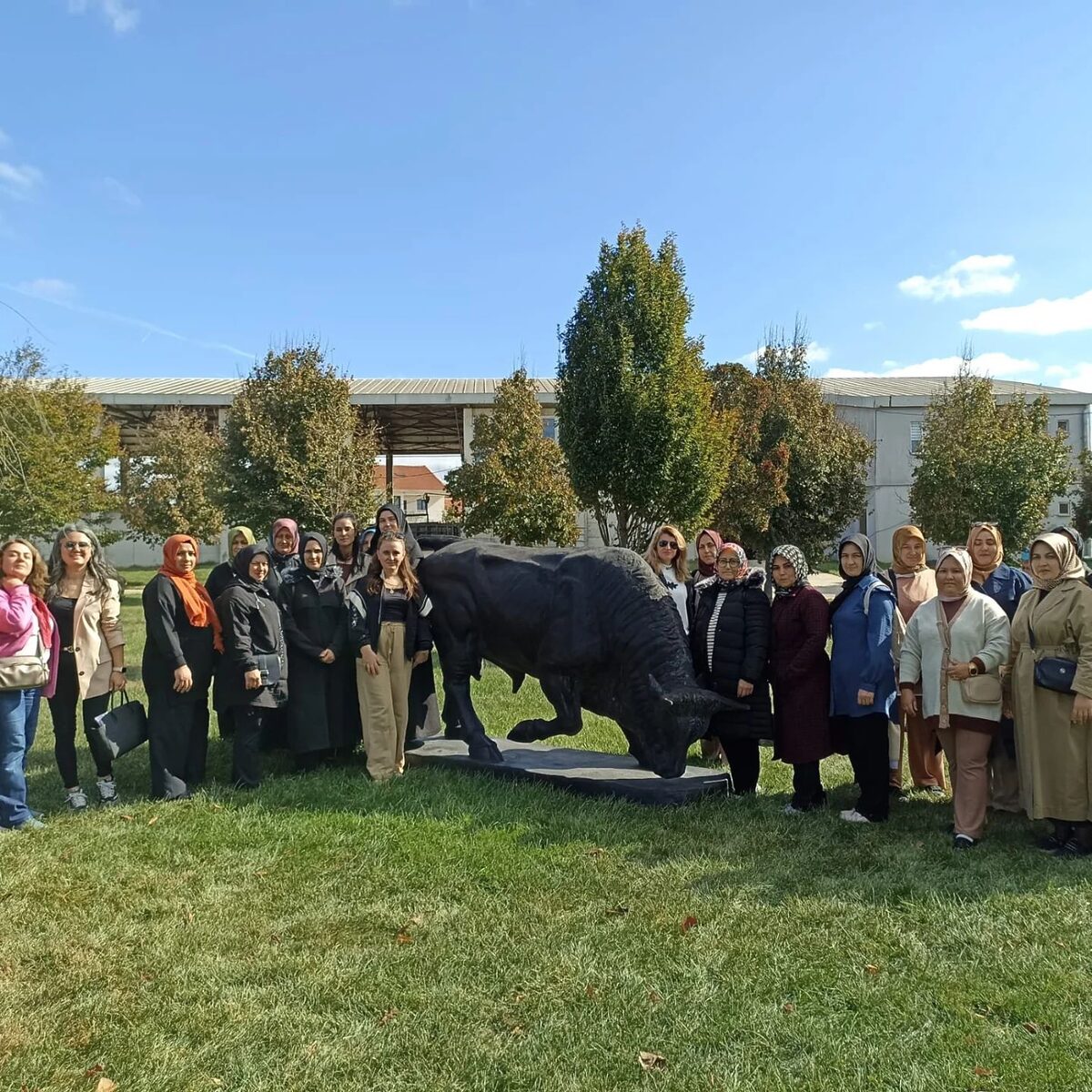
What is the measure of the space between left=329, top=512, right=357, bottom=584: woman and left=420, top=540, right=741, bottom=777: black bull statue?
65 centimetres

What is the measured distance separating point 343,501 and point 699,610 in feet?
35.9

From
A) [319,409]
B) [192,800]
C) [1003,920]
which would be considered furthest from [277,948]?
[319,409]

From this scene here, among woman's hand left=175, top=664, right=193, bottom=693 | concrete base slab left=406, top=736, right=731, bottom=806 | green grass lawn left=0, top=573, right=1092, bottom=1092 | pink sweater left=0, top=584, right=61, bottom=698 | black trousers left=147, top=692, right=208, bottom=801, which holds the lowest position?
green grass lawn left=0, top=573, right=1092, bottom=1092

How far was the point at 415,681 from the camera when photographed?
774cm

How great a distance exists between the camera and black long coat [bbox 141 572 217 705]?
21.0 feet

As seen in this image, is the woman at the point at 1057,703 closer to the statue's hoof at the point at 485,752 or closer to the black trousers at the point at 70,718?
the statue's hoof at the point at 485,752

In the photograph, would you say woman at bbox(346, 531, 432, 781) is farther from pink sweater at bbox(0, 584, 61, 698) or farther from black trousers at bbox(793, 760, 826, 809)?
black trousers at bbox(793, 760, 826, 809)

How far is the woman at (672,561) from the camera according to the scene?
741 centimetres

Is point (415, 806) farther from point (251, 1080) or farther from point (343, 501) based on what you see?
point (343, 501)

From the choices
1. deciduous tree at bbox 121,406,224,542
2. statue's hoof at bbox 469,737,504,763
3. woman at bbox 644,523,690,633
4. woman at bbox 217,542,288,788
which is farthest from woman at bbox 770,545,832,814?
deciduous tree at bbox 121,406,224,542

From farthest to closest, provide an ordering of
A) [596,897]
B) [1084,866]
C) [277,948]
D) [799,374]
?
[799,374] < [1084,866] < [596,897] < [277,948]

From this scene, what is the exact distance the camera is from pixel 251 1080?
3.15 metres

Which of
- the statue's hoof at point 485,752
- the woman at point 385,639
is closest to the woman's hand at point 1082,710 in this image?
the statue's hoof at point 485,752

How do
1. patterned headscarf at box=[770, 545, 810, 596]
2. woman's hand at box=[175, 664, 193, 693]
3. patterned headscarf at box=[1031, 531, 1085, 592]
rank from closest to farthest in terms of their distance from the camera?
patterned headscarf at box=[1031, 531, 1085, 592], patterned headscarf at box=[770, 545, 810, 596], woman's hand at box=[175, 664, 193, 693]
